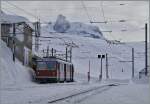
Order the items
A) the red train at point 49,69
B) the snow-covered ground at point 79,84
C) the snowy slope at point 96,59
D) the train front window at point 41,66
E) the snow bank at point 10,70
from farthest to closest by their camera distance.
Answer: the snowy slope at point 96,59
the train front window at point 41,66
the red train at point 49,69
the snow bank at point 10,70
the snow-covered ground at point 79,84

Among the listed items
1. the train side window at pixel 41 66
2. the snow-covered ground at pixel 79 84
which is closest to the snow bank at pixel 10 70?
the snow-covered ground at pixel 79 84

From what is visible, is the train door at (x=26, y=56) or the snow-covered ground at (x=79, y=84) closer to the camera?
the snow-covered ground at (x=79, y=84)

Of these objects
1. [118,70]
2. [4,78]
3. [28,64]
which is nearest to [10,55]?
[28,64]

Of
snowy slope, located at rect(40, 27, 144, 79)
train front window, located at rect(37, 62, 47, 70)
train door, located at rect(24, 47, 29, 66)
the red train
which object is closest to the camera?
the red train

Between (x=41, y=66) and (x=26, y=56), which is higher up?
(x=26, y=56)

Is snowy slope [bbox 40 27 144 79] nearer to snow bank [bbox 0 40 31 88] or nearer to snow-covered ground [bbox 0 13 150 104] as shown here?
snow-covered ground [bbox 0 13 150 104]

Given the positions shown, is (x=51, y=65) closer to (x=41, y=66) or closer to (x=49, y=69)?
(x=49, y=69)

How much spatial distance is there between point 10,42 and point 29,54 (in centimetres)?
825

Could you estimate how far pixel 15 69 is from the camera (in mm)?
56469

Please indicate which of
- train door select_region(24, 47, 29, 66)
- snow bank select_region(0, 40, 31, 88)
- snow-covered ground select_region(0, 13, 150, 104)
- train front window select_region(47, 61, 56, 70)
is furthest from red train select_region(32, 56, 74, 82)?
train door select_region(24, 47, 29, 66)

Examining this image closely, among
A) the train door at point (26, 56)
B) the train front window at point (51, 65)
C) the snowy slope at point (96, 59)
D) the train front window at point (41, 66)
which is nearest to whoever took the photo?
the train front window at point (51, 65)

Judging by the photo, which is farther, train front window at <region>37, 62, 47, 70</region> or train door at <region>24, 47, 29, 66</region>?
train door at <region>24, 47, 29, 66</region>

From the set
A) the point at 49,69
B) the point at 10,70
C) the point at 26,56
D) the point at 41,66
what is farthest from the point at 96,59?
the point at 49,69

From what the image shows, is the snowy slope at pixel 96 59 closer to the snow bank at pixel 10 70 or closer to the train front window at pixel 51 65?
the snow bank at pixel 10 70
